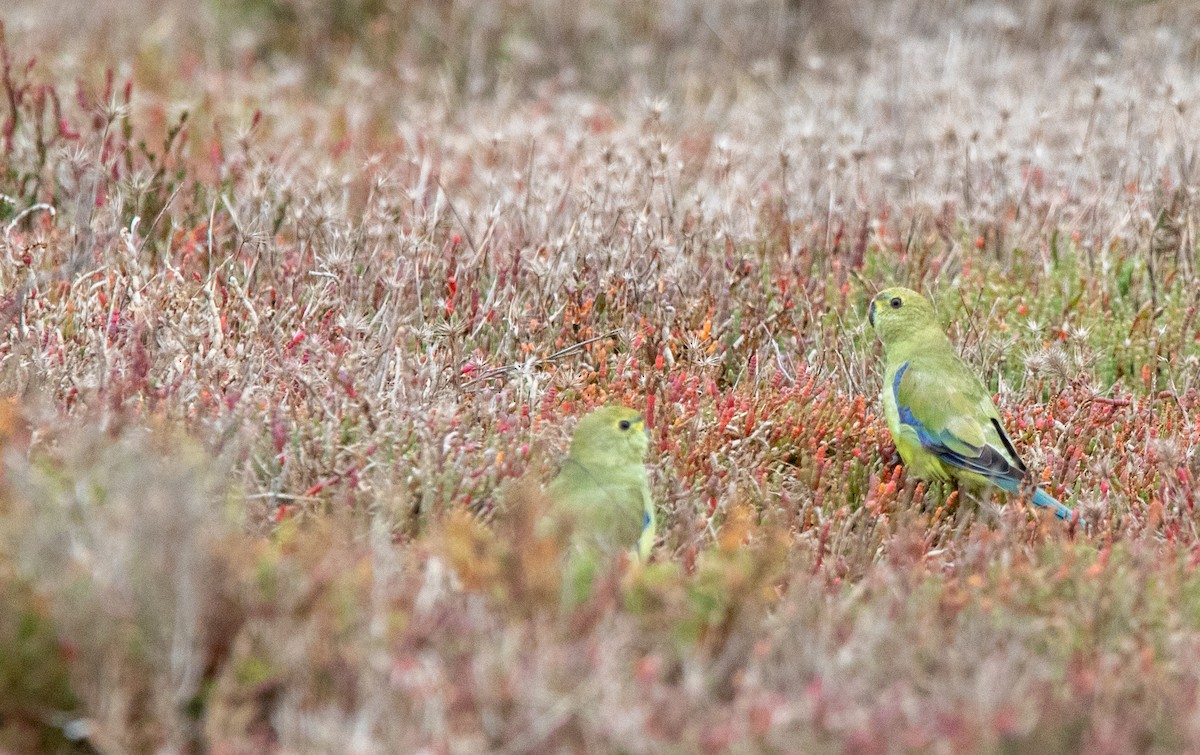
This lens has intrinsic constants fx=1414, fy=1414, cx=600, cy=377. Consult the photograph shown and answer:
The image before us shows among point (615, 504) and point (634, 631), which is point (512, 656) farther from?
point (615, 504)

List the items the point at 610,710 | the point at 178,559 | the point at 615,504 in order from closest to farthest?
the point at 610,710, the point at 178,559, the point at 615,504

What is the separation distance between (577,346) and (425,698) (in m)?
2.31

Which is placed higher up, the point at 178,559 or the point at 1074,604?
the point at 178,559

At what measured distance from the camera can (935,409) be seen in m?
4.47

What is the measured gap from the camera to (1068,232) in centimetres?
636

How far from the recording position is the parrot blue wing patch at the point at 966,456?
4332mm

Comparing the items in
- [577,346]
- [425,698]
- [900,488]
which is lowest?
[900,488]

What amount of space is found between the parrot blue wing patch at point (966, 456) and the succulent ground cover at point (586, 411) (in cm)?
14

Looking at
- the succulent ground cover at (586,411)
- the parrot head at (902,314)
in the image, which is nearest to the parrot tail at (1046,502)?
the succulent ground cover at (586,411)

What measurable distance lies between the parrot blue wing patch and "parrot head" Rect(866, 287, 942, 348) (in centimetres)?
29

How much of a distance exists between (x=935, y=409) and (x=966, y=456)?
180mm

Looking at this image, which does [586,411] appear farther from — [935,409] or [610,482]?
[935,409]

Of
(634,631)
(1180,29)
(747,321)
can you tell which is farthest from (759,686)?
(1180,29)

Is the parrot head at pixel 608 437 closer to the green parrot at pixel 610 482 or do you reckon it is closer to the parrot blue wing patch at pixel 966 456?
the green parrot at pixel 610 482
